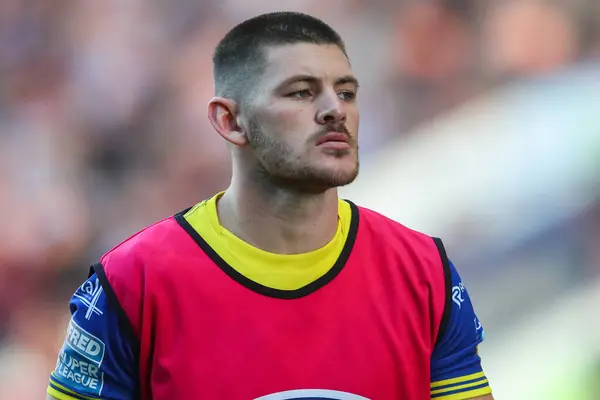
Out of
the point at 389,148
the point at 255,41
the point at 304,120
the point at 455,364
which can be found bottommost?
the point at 455,364

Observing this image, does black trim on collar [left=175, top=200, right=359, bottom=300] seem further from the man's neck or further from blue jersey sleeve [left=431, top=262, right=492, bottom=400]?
blue jersey sleeve [left=431, top=262, right=492, bottom=400]

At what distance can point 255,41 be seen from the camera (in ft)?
3.10

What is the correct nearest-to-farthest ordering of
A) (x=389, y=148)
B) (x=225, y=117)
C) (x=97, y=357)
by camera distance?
(x=97, y=357) → (x=225, y=117) → (x=389, y=148)

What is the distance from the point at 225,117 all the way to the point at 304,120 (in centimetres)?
13

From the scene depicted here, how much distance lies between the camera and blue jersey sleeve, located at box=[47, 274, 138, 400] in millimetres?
849

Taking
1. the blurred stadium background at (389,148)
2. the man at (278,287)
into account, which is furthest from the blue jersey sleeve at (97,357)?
the blurred stadium background at (389,148)

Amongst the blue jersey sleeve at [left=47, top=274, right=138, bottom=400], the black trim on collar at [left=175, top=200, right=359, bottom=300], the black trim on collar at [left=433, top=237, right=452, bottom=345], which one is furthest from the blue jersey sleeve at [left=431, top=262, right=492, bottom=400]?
the blue jersey sleeve at [left=47, top=274, right=138, bottom=400]

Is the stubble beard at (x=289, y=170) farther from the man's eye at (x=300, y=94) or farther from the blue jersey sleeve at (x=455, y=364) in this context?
the blue jersey sleeve at (x=455, y=364)

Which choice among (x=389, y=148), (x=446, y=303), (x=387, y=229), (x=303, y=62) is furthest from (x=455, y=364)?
(x=389, y=148)

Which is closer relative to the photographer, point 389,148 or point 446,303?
point 446,303

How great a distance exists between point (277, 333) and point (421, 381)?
20 cm

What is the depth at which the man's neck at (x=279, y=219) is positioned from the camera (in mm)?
917

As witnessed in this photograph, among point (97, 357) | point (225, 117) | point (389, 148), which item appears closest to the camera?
point (97, 357)

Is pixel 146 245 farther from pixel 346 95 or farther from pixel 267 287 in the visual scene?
pixel 346 95
